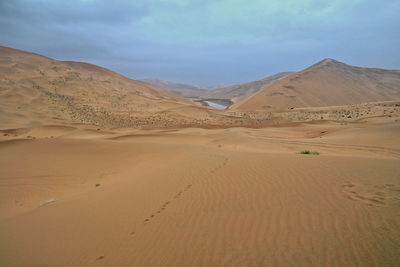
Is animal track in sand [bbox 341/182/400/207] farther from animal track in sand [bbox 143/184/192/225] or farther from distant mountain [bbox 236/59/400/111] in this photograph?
distant mountain [bbox 236/59/400/111]

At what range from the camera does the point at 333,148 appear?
9.70 meters

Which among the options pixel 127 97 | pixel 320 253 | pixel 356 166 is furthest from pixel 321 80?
pixel 320 253

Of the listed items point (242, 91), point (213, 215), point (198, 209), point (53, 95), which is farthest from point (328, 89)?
point (242, 91)

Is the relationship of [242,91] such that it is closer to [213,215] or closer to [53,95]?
[53,95]

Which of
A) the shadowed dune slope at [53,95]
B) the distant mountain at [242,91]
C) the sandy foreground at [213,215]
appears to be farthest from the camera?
the distant mountain at [242,91]

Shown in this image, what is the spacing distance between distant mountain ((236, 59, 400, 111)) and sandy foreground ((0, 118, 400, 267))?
3678 cm

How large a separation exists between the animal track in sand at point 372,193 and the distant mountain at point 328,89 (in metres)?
38.1

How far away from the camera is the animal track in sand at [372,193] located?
3648 millimetres

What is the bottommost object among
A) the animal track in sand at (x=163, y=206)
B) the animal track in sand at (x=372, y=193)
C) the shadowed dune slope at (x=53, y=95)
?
the animal track in sand at (x=163, y=206)

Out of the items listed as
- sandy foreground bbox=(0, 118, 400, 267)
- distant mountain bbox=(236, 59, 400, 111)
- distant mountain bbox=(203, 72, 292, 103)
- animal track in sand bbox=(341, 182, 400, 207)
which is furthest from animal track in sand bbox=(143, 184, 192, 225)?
distant mountain bbox=(203, 72, 292, 103)

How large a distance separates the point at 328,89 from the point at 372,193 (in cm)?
5446

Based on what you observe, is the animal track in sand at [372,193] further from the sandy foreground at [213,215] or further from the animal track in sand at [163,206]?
the animal track in sand at [163,206]

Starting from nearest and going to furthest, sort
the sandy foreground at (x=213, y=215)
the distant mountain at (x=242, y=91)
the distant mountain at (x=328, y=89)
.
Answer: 1. the sandy foreground at (x=213, y=215)
2. the distant mountain at (x=328, y=89)
3. the distant mountain at (x=242, y=91)

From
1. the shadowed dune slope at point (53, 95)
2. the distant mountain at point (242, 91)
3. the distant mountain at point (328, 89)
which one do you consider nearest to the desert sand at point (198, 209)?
the shadowed dune slope at point (53, 95)
